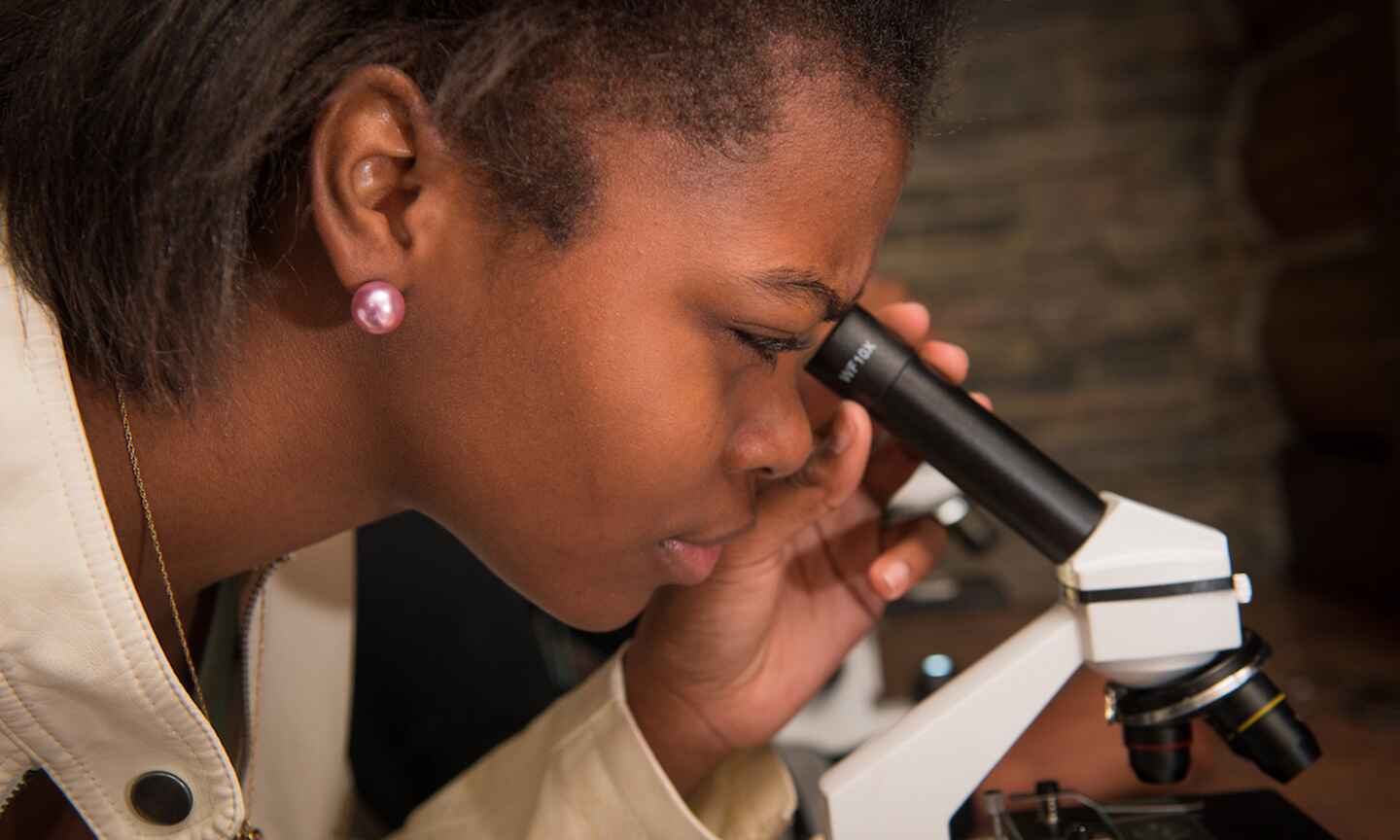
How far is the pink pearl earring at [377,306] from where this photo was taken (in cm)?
73

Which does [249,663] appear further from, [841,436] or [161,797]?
[841,436]

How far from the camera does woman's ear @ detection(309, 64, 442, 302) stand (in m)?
0.71

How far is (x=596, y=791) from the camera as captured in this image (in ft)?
3.12

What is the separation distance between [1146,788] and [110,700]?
0.80 metres

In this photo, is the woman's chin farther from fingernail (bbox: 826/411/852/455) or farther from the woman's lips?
fingernail (bbox: 826/411/852/455)

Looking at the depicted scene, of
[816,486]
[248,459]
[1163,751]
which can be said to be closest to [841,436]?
[816,486]

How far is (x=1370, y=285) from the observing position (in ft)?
6.47

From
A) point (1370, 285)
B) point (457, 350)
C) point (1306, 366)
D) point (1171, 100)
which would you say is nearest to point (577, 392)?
point (457, 350)

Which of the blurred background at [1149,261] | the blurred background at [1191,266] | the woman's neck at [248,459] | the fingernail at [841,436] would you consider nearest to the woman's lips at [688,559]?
the fingernail at [841,436]

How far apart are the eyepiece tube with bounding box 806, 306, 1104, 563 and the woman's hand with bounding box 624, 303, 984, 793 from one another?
0.17 feet

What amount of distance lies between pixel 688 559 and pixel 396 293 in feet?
0.97

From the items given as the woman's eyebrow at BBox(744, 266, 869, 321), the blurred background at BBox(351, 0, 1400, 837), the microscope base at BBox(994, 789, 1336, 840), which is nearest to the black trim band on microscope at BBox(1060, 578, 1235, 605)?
the microscope base at BBox(994, 789, 1336, 840)

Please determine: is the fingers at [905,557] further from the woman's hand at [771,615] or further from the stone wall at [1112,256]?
the stone wall at [1112,256]

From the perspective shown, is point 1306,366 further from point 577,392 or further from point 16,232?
point 16,232
